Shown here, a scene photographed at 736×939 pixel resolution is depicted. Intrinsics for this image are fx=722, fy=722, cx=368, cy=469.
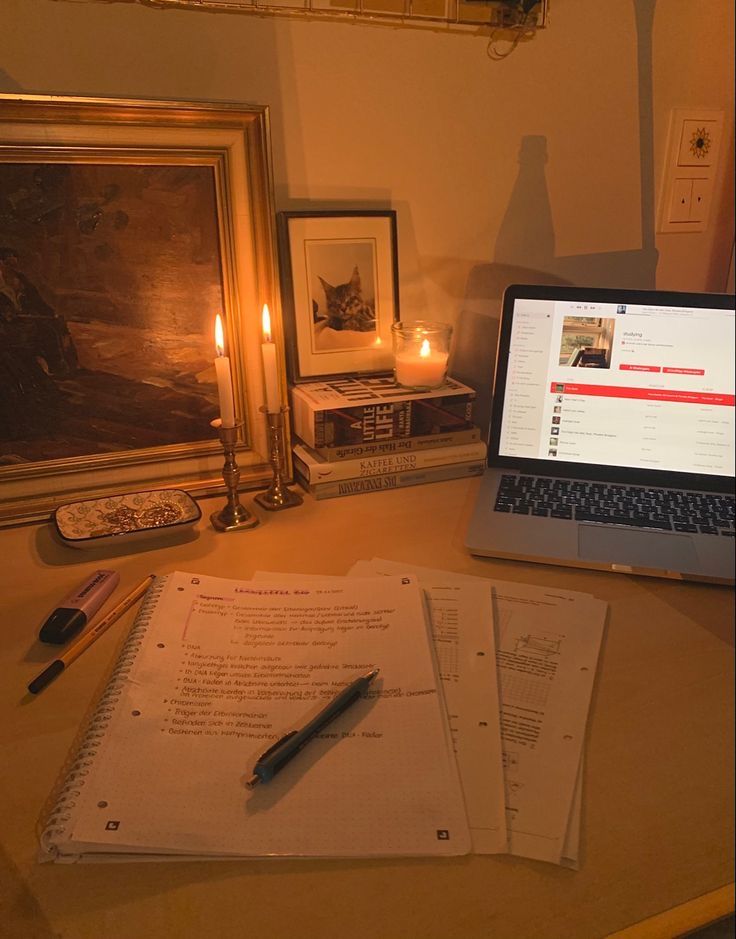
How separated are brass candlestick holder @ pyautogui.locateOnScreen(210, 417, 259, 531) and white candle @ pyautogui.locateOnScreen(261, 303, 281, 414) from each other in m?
0.05

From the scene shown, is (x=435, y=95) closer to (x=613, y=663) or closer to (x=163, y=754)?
(x=613, y=663)

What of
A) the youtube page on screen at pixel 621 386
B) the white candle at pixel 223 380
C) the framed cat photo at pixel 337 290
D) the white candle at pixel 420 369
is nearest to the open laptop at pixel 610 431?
the youtube page on screen at pixel 621 386

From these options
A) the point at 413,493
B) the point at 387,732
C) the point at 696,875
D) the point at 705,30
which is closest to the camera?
the point at 696,875

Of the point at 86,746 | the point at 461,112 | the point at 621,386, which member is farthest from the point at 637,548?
the point at 461,112

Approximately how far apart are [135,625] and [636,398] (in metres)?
0.62

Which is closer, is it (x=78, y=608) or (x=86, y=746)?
(x=86, y=746)

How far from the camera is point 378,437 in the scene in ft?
3.17

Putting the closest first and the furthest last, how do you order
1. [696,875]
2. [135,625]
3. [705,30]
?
[696,875], [135,625], [705,30]

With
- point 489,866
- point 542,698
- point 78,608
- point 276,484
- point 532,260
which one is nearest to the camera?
point 489,866

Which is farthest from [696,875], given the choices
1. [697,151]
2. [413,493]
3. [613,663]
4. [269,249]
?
[697,151]

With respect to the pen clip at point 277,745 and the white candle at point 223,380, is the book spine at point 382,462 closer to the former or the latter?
the white candle at point 223,380

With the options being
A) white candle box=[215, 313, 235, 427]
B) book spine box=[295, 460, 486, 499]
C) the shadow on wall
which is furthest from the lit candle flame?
the shadow on wall

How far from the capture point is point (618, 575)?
0.76 m

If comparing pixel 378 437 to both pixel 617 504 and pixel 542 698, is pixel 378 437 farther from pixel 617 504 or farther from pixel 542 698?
pixel 542 698
